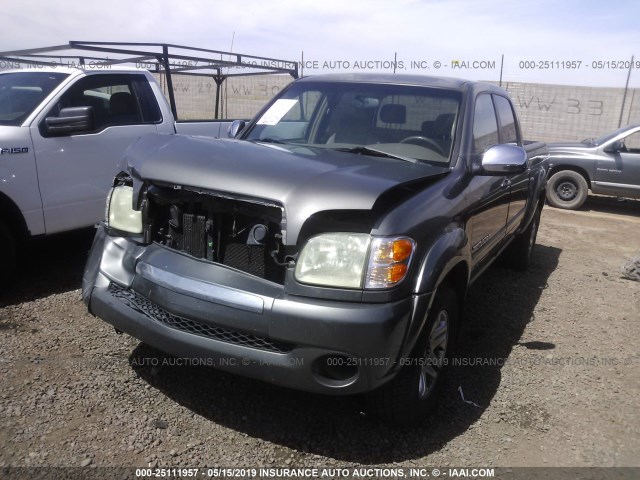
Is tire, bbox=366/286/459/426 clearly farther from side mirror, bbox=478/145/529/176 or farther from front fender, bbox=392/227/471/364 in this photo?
side mirror, bbox=478/145/529/176

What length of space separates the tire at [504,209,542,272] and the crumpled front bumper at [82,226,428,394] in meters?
3.57

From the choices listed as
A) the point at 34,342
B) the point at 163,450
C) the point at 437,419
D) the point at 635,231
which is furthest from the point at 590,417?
the point at 635,231

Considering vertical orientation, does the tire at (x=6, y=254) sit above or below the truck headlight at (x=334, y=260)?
below

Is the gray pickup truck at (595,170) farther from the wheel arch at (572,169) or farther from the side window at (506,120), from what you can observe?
the side window at (506,120)

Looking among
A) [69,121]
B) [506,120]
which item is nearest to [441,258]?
[506,120]

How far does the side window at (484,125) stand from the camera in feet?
12.0

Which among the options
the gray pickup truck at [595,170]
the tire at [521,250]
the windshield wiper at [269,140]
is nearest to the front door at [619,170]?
the gray pickup truck at [595,170]

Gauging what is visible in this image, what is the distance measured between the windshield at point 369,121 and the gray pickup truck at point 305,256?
0.12 ft

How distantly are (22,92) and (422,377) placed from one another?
411cm

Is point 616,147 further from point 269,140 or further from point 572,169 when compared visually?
point 269,140

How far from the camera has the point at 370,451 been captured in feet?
8.80

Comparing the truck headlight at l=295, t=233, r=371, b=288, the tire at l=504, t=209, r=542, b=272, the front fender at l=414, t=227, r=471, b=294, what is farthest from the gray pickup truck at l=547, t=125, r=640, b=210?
the truck headlight at l=295, t=233, r=371, b=288

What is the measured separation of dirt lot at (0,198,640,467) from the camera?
8.59 feet

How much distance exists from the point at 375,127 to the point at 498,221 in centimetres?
119
